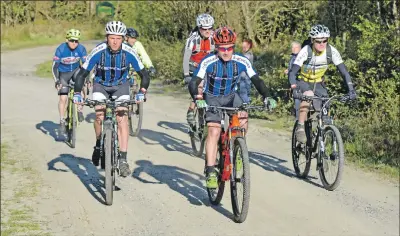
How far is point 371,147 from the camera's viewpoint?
10875mm

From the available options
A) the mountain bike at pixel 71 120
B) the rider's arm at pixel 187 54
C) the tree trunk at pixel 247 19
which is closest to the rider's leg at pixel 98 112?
the rider's arm at pixel 187 54

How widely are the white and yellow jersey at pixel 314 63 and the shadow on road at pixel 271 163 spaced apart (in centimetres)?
144

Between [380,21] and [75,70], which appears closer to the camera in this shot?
[75,70]

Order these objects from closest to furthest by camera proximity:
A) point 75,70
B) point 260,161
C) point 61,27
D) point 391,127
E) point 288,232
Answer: point 288,232
point 260,161
point 391,127
point 75,70
point 61,27

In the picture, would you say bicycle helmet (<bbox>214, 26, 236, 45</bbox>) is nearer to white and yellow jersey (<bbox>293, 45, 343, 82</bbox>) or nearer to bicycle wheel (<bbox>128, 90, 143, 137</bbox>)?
white and yellow jersey (<bbox>293, 45, 343, 82</bbox>)

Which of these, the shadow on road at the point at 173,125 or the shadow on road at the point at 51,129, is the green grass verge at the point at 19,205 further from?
the shadow on road at the point at 173,125

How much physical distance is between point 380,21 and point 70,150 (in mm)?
7083

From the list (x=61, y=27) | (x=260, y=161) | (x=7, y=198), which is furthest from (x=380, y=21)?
(x=61, y=27)

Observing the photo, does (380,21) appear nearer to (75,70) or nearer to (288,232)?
(75,70)

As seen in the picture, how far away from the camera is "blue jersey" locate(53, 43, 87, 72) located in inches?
466

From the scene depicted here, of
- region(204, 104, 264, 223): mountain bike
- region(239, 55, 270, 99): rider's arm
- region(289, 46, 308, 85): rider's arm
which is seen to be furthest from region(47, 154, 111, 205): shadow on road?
region(289, 46, 308, 85): rider's arm

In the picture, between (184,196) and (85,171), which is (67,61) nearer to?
(85,171)

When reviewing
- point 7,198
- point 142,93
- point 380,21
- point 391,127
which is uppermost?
point 380,21

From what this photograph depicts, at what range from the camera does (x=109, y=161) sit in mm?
7914
